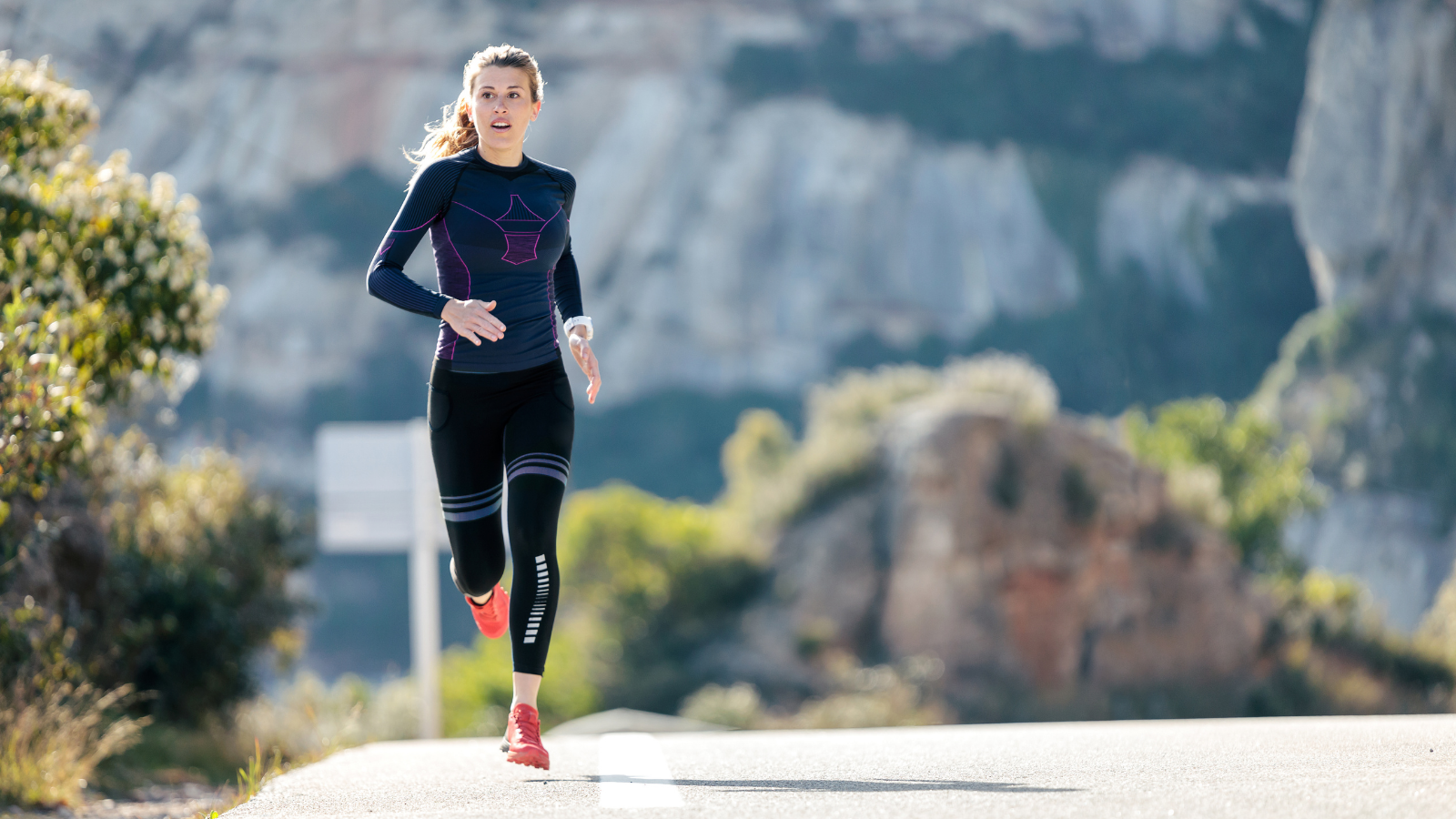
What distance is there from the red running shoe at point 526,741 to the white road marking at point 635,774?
198 mm

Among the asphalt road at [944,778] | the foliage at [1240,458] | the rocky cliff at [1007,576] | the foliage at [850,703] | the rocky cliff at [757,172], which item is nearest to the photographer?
the asphalt road at [944,778]

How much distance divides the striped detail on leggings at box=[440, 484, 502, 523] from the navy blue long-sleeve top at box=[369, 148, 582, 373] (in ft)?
1.39

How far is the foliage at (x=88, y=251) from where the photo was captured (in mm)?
7824

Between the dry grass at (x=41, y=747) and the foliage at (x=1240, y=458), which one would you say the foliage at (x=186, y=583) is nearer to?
the dry grass at (x=41, y=747)

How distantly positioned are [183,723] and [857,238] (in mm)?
83651

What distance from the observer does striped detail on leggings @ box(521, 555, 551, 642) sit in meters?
4.63

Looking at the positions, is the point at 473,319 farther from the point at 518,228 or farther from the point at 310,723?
the point at 310,723

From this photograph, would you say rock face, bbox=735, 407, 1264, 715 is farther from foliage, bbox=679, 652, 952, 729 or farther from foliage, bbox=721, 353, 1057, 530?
foliage, bbox=679, 652, 952, 729

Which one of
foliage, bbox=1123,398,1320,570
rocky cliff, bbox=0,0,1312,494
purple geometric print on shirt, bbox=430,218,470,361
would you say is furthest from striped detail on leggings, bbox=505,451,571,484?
rocky cliff, bbox=0,0,1312,494

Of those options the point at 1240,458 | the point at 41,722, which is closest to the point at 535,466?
the point at 41,722

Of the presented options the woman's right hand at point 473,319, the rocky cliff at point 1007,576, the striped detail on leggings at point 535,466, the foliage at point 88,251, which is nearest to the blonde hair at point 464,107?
the woman's right hand at point 473,319

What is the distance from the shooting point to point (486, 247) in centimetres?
473

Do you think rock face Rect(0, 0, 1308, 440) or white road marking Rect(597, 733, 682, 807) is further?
rock face Rect(0, 0, 1308, 440)

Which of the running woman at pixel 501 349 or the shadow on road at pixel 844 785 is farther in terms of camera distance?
the running woman at pixel 501 349
